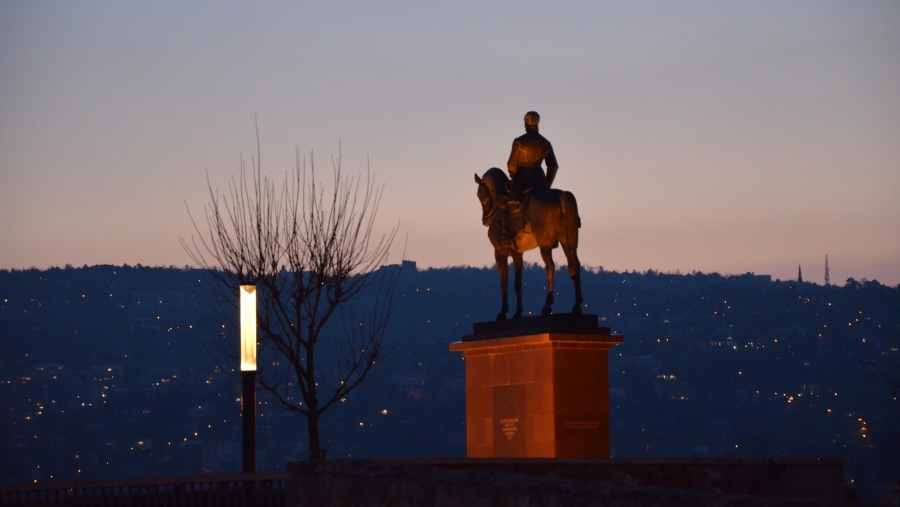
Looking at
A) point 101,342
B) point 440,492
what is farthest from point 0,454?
point 440,492

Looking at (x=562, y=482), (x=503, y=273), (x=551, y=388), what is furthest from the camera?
(x=503, y=273)

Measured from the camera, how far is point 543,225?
24.0 m

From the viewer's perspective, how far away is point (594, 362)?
23531 mm

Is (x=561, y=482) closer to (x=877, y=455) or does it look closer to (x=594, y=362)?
(x=594, y=362)

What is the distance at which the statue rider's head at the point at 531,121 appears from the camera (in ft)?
82.4

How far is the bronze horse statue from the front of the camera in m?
23.9

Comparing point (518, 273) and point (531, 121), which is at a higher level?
point (531, 121)

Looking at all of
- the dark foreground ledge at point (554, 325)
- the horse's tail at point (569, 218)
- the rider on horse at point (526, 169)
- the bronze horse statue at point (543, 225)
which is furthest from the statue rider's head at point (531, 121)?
the dark foreground ledge at point (554, 325)

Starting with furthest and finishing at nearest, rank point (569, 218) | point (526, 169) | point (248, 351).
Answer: point (526, 169) → point (569, 218) → point (248, 351)

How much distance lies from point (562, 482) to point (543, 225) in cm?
1286

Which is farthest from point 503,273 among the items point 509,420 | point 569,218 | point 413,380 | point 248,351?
point 413,380

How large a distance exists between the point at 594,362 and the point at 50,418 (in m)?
70.1

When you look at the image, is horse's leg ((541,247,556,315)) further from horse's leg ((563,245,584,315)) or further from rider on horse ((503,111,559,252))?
rider on horse ((503,111,559,252))

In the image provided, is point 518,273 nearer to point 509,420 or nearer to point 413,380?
point 509,420
